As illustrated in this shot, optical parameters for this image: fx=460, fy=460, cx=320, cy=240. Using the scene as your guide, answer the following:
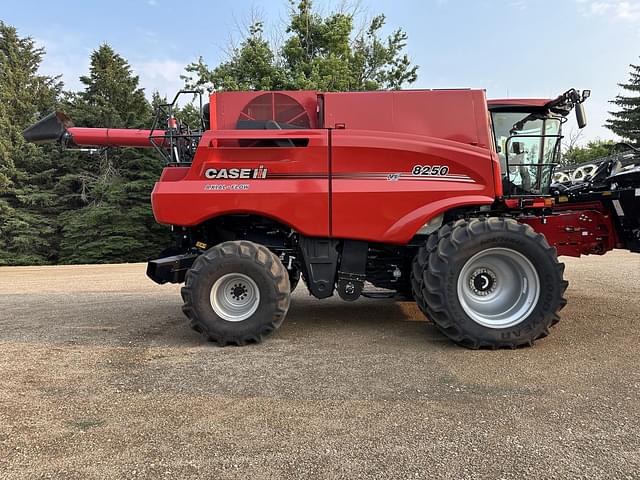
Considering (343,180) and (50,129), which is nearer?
(343,180)

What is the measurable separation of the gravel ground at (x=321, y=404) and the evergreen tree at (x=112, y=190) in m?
22.7

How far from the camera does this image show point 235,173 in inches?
197

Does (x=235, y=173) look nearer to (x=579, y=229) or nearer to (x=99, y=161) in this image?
(x=579, y=229)

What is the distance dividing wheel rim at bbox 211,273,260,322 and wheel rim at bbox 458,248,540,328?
2199 millimetres

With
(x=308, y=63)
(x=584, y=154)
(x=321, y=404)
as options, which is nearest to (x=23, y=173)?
(x=308, y=63)

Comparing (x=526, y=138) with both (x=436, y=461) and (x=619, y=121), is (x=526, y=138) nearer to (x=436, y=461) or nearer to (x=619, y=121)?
(x=436, y=461)

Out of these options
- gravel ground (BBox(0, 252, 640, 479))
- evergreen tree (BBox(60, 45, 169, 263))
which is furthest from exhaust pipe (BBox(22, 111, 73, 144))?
evergreen tree (BBox(60, 45, 169, 263))

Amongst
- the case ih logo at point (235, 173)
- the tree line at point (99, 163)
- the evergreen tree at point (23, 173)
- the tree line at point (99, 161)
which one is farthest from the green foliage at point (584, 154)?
the evergreen tree at point (23, 173)

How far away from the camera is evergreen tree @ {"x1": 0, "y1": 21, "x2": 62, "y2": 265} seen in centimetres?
2645

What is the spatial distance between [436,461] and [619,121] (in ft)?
148

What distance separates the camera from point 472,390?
3625 mm

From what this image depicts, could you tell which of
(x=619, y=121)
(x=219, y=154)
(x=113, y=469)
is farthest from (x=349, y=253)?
(x=619, y=121)

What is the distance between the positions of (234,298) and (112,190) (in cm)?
2510

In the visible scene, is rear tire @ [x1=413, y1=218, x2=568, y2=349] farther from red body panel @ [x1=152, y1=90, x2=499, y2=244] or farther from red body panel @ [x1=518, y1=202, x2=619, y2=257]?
red body panel @ [x1=518, y1=202, x2=619, y2=257]
